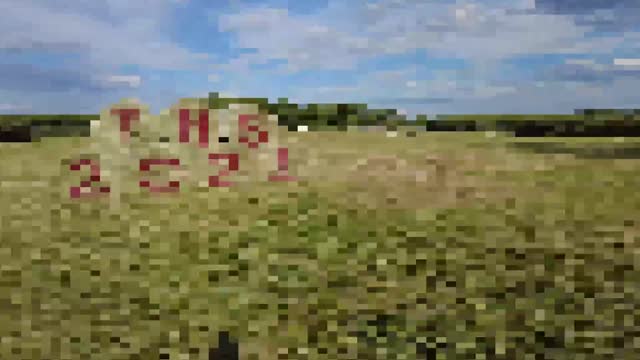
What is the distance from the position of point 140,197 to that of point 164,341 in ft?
2.85

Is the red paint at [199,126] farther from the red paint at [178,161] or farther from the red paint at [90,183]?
the red paint at [90,183]

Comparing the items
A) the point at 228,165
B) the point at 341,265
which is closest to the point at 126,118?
the point at 228,165

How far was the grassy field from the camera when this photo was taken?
8.89ft

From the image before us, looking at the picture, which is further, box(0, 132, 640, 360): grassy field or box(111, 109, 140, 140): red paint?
box(111, 109, 140, 140): red paint

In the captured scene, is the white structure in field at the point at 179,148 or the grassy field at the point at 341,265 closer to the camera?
the grassy field at the point at 341,265

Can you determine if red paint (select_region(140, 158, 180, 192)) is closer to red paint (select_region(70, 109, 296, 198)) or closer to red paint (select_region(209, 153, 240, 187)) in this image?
red paint (select_region(70, 109, 296, 198))

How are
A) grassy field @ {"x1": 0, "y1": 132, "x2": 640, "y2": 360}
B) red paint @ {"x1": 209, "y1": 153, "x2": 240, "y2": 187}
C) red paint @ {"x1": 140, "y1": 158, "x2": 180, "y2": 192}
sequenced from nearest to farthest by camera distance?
grassy field @ {"x1": 0, "y1": 132, "x2": 640, "y2": 360} < red paint @ {"x1": 140, "y1": 158, "x2": 180, "y2": 192} < red paint @ {"x1": 209, "y1": 153, "x2": 240, "y2": 187}

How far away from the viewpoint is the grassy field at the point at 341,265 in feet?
8.89

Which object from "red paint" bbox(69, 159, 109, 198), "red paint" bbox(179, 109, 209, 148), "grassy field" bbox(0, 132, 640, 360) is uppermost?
"red paint" bbox(179, 109, 209, 148)

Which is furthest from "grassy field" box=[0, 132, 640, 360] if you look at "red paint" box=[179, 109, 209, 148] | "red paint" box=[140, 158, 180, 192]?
"red paint" box=[179, 109, 209, 148]

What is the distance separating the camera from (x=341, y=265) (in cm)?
296

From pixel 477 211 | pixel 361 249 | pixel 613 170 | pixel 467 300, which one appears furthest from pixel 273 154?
pixel 613 170

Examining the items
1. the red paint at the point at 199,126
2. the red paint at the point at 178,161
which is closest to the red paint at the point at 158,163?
the red paint at the point at 178,161

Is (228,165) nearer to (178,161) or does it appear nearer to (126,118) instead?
(178,161)
